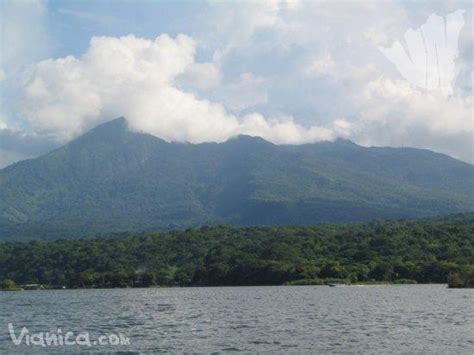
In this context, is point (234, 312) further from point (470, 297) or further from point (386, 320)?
point (470, 297)

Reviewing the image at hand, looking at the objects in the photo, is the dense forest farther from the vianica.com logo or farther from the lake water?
the vianica.com logo

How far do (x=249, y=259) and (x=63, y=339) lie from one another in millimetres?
92457

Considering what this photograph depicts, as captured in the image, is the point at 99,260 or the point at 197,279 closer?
the point at 197,279

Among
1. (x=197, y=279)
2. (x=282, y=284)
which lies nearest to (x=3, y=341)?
(x=282, y=284)

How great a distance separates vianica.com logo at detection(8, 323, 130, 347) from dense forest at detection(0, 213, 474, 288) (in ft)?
245

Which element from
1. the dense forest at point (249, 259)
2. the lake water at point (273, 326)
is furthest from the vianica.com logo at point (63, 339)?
the dense forest at point (249, 259)

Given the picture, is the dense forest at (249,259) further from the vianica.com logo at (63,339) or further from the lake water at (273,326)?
the vianica.com logo at (63,339)

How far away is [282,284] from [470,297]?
54.0 m

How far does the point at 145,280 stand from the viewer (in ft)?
435

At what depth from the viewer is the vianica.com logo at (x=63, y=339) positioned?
37625mm

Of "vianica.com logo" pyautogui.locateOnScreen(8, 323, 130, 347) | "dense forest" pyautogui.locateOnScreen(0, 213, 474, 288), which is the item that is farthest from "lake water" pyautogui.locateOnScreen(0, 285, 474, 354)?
"dense forest" pyautogui.locateOnScreen(0, 213, 474, 288)

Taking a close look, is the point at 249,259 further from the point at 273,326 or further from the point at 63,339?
the point at 63,339

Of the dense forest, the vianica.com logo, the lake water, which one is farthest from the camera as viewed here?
the dense forest

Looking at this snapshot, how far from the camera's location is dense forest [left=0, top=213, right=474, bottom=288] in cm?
11850
